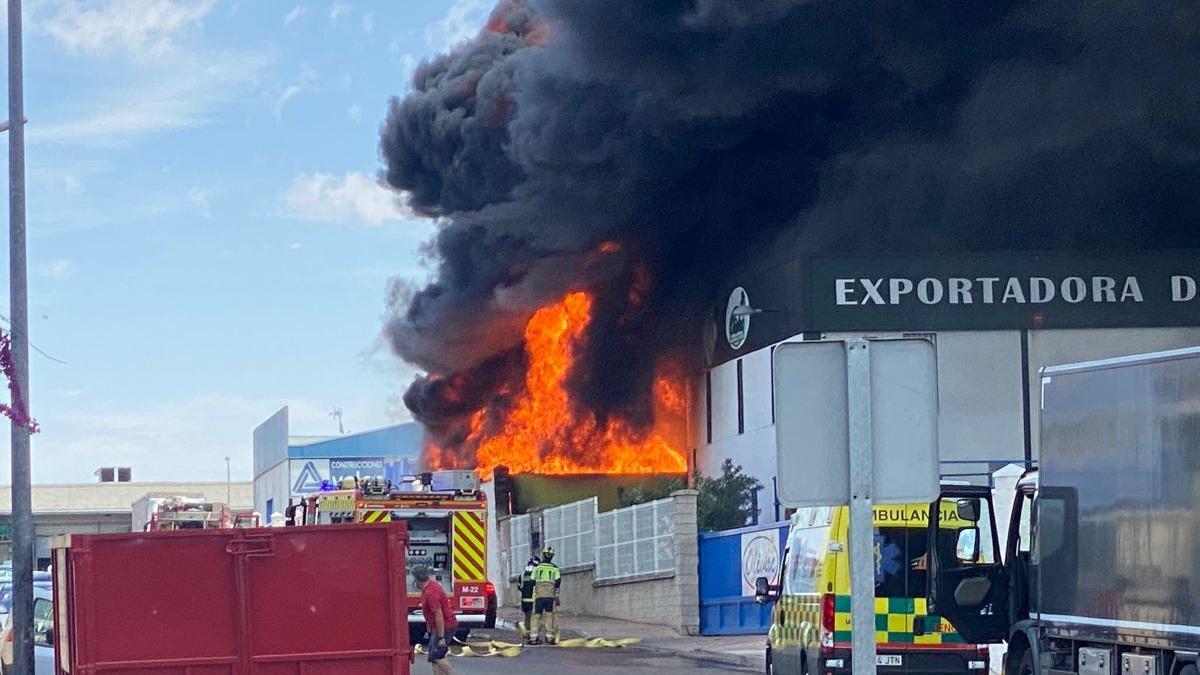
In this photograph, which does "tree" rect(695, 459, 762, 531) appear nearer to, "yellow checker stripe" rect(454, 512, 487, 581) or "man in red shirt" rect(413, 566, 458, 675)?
"yellow checker stripe" rect(454, 512, 487, 581)

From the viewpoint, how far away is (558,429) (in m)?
43.2

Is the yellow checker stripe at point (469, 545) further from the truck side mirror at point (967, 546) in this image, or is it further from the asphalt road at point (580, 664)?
the truck side mirror at point (967, 546)

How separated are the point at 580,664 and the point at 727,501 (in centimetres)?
1389

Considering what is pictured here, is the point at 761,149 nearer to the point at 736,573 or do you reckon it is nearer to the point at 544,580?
the point at 736,573

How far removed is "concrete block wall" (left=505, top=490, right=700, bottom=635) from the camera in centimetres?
2759

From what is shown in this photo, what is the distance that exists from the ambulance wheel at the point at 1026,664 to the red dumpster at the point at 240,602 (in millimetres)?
4833

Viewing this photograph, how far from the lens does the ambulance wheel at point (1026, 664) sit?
11.9m

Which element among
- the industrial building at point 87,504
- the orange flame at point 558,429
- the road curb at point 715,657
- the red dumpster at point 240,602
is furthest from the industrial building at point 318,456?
the red dumpster at point 240,602

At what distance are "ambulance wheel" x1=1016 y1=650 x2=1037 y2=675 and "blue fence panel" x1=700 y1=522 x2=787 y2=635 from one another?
472 inches

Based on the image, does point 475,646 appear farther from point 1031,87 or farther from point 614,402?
point 614,402

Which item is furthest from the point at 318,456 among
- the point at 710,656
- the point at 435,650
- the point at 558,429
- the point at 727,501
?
the point at 435,650

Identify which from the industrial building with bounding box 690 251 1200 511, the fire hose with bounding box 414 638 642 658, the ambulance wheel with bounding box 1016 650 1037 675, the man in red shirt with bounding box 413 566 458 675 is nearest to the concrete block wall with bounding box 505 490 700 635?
the fire hose with bounding box 414 638 642 658

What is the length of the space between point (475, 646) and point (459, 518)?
1.95m

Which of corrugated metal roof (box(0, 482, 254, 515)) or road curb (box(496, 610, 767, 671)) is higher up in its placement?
corrugated metal roof (box(0, 482, 254, 515))
